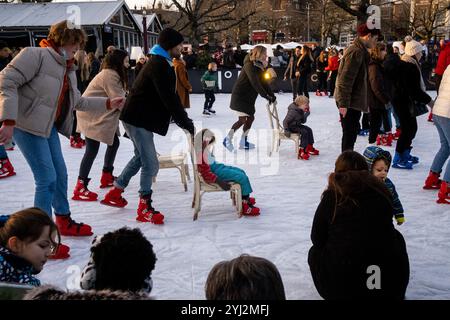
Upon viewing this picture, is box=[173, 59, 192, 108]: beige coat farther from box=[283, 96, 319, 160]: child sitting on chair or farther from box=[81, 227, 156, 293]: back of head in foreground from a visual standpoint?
box=[81, 227, 156, 293]: back of head in foreground

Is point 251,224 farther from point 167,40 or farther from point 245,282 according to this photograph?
point 245,282

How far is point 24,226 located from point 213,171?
2402 mm

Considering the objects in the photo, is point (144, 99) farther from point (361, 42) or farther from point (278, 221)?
point (361, 42)

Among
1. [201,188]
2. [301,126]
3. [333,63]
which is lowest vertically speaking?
[201,188]

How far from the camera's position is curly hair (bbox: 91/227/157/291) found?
1854 mm

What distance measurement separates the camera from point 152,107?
13.9 ft

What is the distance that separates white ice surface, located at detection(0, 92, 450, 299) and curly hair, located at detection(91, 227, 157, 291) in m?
1.19

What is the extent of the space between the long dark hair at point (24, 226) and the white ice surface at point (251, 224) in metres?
1.00

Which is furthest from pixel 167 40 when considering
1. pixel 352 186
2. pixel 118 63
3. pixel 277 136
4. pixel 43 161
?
pixel 277 136

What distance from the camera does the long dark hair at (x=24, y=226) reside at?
222cm

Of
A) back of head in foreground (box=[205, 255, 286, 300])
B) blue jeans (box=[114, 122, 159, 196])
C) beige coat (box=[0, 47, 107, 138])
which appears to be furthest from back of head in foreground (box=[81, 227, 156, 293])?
blue jeans (box=[114, 122, 159, 196])

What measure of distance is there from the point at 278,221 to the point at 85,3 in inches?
996
